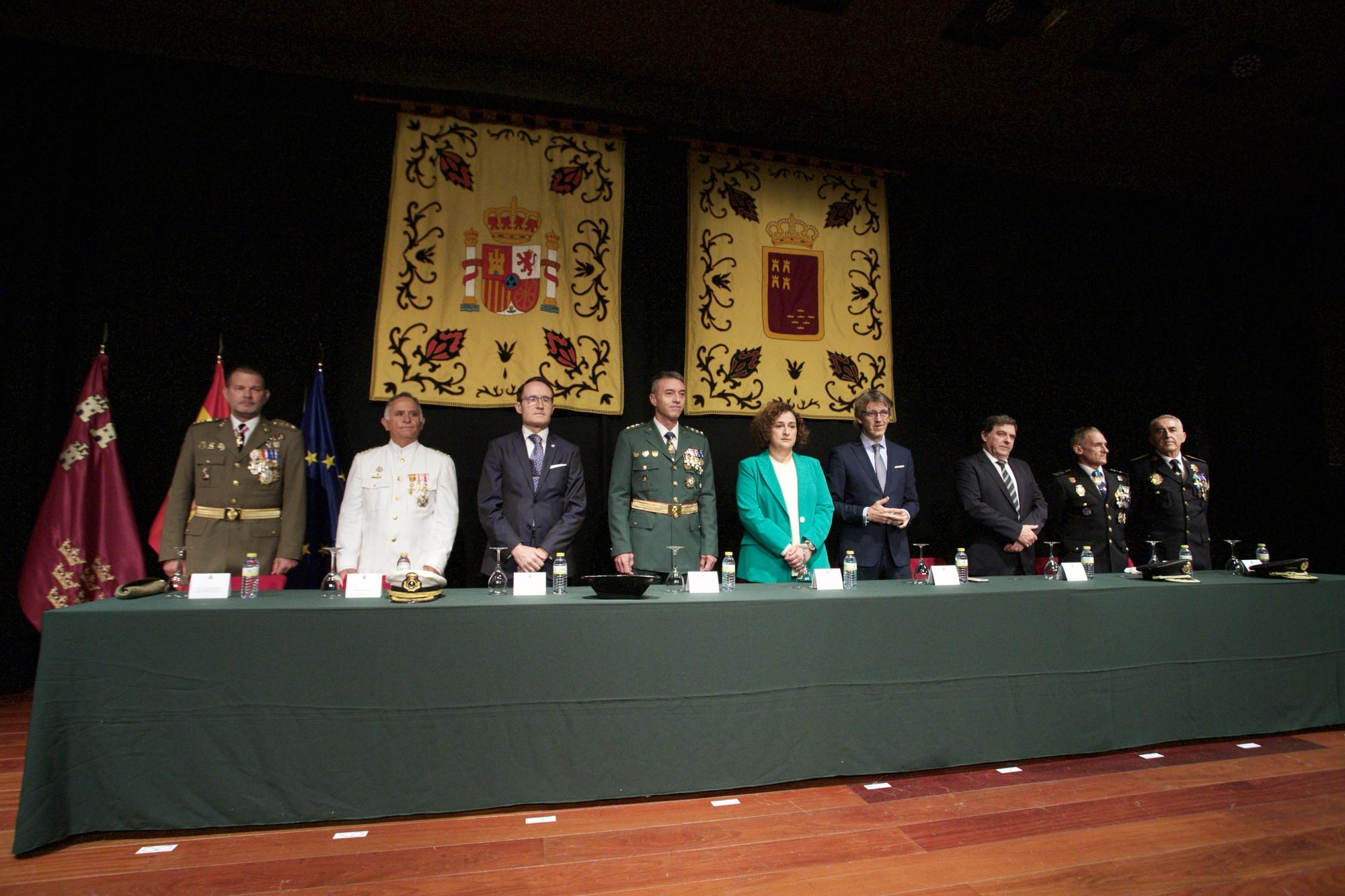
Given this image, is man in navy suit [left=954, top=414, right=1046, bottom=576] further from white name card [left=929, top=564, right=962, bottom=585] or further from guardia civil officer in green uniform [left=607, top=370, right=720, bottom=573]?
guardia civil officer in green uniform [left=607, top=370, right=720, bottom=573]

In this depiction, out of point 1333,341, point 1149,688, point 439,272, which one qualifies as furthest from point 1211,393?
point 439,272

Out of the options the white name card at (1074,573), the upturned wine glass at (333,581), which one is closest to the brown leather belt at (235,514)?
the upturned wine glass at (333,581)

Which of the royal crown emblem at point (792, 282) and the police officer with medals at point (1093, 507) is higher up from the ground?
the royal crown emblem at point (792, 282)

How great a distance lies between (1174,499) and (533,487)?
370cm

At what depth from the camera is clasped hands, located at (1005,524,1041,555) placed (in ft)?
11.8

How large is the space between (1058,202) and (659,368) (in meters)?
3.50

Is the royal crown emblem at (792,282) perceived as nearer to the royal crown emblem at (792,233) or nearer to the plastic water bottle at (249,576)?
the royal crown emblem at (792,233)

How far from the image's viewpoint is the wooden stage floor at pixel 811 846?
1715mm

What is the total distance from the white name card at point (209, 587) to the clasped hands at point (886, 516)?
2.87m

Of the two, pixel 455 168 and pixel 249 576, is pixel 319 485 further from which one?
pixel 455 168

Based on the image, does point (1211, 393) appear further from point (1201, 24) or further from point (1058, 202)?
point (1201, 24)

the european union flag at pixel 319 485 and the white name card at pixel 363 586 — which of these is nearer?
the white name card at pixel 363 586

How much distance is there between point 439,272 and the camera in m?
3.88

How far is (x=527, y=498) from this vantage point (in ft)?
10.7
